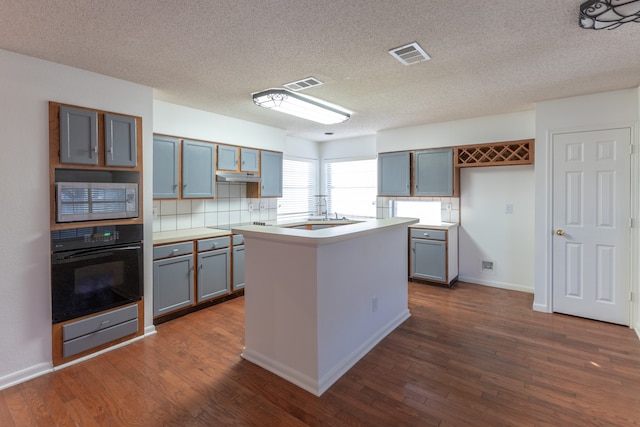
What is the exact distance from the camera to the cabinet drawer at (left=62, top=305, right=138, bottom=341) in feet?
8.53

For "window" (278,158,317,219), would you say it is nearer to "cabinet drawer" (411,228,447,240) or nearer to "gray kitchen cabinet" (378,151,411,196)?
"gray kitchen cabinet" (378,151,411,196)

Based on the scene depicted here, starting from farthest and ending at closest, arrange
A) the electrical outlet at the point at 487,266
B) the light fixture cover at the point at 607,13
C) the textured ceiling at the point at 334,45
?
the electrical outlet at the point at 487,266
the textured ceiling at the point at 334,45
the light fixture cover at the point at 607,13

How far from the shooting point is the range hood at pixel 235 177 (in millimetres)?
4141

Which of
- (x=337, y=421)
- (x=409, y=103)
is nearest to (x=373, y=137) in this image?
(x=409, y=103)

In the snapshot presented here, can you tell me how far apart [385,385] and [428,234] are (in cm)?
274

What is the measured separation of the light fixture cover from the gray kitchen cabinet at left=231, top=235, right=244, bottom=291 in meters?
3.62

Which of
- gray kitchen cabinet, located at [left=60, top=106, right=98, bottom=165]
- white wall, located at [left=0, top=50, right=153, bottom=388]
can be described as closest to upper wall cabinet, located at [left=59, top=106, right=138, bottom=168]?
gray kitchen cabinet, located at [left=60, top=106, right=98, bottom=165]

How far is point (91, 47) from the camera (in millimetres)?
2283

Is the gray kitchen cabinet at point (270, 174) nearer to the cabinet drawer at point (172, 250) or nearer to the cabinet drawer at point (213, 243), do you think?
the cabinet drawer at point (213, 243)

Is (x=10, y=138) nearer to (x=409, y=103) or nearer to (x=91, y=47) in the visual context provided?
(x=91, y=47)

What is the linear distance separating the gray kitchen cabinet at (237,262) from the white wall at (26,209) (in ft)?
6.08

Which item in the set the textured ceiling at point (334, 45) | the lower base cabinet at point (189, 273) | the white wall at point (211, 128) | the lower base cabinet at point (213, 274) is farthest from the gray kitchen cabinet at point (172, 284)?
the textured ceiling at point (334, 45)

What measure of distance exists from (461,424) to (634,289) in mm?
2653

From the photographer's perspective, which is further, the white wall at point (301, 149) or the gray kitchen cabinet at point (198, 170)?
the white wall at point (301, 149)
